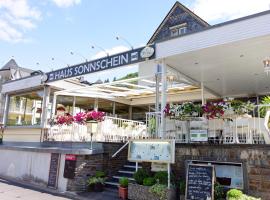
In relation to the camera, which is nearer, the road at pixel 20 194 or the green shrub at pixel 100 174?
the road at pixel 20 194

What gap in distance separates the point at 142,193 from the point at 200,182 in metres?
1.71

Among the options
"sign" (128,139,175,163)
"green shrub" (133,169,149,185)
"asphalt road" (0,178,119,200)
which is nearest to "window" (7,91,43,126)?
"asphalt road" (0,178,119,200)

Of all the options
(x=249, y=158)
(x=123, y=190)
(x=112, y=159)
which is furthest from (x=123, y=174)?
(x=249, y=158)

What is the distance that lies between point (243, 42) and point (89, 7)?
4986 mm

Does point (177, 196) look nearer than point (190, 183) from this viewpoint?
No

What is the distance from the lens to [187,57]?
850 centimetres

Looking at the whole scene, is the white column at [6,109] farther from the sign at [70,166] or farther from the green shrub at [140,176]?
the green shrub at [140,176]

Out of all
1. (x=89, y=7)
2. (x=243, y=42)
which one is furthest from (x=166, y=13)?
(x=243, y=42)

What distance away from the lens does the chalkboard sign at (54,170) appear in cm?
934

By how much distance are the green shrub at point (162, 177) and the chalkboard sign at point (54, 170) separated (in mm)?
3817

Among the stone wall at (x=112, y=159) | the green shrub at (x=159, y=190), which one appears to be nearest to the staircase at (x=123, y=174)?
the stone wall at (x=112, y=159)

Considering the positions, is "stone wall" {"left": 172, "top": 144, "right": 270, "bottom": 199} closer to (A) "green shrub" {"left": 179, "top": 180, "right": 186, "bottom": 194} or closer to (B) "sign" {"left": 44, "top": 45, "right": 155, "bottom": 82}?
(A) "green shrub" {"left": 179, "top": 180, "right": 186, "bottom": 194}

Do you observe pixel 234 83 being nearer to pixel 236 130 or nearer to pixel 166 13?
pixel 236 130

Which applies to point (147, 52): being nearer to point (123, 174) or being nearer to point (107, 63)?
point (107, 63)
